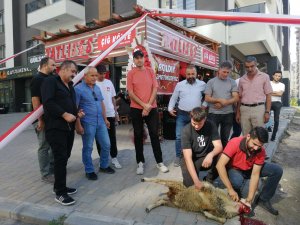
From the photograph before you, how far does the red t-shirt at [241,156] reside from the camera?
333 cm

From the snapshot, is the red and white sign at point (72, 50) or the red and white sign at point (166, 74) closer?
the red and white sign at point (166, 74)

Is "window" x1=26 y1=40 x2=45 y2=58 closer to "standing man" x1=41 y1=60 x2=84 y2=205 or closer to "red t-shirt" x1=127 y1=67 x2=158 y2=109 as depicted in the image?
"red t-shirt" x1=127 y1=67 x2=158 y2=109

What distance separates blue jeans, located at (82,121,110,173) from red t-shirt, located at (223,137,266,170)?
1956mm

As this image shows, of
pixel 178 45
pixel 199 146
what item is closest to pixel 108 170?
pixel 199 146

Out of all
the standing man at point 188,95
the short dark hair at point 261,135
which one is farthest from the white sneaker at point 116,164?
the short dark hair at point 261,135

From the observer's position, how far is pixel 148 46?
21.7 ft

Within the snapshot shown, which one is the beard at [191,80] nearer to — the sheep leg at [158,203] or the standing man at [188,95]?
the standing man at [188,95]

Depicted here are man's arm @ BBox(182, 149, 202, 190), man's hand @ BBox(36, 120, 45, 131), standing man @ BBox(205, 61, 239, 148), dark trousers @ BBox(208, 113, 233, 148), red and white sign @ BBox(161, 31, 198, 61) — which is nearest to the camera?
man's arm @ BBox(182, 149, 202, 190)

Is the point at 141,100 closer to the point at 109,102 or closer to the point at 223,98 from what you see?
the point at 109,102

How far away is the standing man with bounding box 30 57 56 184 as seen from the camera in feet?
13.0

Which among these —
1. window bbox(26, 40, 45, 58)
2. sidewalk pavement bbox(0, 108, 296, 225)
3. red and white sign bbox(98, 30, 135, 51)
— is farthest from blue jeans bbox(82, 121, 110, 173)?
window bbox(26, 40, 45, 58)

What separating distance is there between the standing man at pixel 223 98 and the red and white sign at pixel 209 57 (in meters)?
5.22

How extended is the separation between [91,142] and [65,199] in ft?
3.42

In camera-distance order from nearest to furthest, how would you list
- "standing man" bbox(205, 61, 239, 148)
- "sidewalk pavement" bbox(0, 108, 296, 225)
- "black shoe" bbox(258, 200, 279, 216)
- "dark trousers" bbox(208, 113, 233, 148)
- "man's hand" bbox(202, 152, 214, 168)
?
"sidewalk pavement" bbox(0, 108, 296, 225)
"black shoe" bbox(258, 200, 279, 216)
"man's hand" bbox(202, 152, 214, 168)
"standing man" bbox(205, 61, 239, 148)
"dark trousers" bbox(208, 113, 233, 148)
